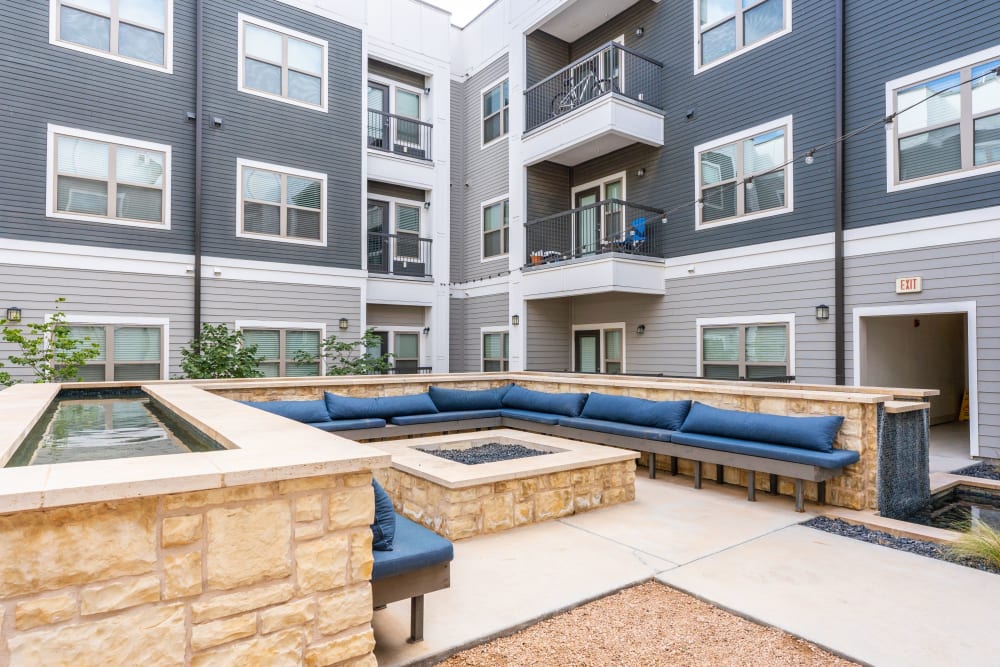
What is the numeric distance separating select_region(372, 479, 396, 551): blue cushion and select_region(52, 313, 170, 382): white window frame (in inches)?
323

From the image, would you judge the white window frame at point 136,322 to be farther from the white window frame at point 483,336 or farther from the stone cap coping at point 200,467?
the stone cap coping at point 200,467

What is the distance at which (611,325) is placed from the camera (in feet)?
37.8

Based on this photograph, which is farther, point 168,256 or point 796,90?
point 168,256

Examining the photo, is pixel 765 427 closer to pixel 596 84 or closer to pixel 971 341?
pixel 971 341

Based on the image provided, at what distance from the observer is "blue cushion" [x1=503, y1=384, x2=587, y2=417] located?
24.2 ft

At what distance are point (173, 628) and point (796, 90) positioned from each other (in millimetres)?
10175

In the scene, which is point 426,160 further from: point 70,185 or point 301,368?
point 70,185

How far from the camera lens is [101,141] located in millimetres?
8773

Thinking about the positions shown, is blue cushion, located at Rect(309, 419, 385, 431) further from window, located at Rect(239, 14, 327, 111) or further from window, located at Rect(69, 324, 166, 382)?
window, located at Rect(239, 14, 327, 111)

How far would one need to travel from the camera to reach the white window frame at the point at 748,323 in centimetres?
861

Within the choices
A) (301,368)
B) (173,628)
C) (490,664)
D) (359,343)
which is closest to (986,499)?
(490,664)

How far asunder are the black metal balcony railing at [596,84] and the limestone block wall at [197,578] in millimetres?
9654

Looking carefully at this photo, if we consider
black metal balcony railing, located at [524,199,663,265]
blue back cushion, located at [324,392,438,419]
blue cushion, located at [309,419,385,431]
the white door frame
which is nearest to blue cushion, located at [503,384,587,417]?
blue back cushion, located at [324,392,438,419]

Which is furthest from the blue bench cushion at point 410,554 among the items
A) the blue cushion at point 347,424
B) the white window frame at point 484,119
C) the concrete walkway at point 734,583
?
the white window frame at point 484,119
